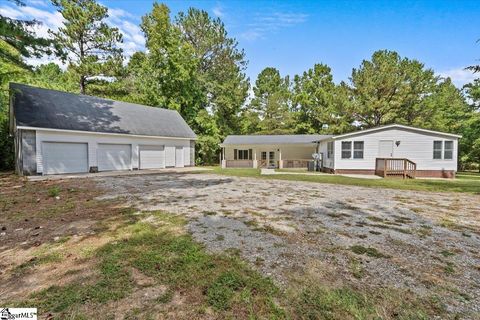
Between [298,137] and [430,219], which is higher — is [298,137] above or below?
above

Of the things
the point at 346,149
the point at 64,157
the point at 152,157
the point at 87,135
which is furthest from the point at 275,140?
the point at 64,157

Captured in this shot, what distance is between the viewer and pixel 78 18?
2294 cm

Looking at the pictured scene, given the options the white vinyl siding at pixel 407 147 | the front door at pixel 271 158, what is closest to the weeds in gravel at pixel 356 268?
the white vinyl siding at pixel 407 147

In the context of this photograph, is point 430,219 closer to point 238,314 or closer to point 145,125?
point 238,314

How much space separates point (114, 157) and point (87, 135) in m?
2.22

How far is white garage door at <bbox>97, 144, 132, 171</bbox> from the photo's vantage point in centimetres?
1567

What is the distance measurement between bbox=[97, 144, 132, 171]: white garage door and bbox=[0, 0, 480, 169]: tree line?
952 cm

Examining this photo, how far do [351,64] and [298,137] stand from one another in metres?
13.0

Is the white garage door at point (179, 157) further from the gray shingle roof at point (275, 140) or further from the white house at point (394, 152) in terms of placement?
the white house at point (394, 152)

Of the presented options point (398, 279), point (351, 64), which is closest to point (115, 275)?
point (398, 279)

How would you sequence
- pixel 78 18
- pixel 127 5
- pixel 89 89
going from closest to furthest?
pixel 127 5 → pixel 78 18 → pixel 89 89

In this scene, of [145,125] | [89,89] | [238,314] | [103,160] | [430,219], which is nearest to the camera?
[238,314]

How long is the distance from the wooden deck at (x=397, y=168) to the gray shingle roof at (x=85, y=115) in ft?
49.4

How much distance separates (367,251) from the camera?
3363 mm
